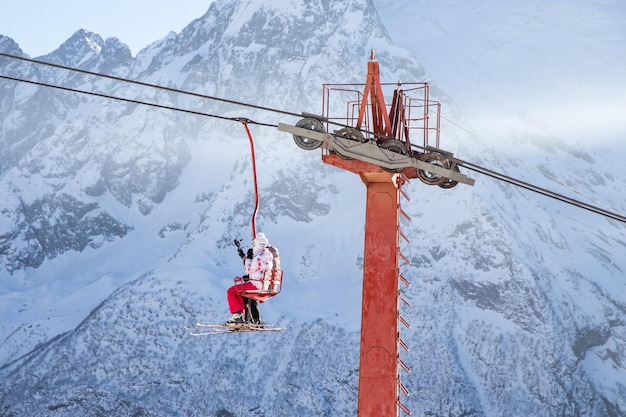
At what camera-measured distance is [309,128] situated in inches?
803

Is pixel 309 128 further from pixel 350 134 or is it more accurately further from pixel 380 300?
pixel 380 300

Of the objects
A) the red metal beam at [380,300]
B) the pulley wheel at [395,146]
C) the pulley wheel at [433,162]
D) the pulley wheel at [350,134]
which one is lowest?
the red metal beam at [380,300]

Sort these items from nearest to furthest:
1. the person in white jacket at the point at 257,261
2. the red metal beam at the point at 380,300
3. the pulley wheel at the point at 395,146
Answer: the red metal beam at the point at 380,300, the pulley wheel at the point at 395,146, the person in white jacket at the point at 257,261

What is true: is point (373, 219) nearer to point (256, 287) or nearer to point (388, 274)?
point (388, 274)

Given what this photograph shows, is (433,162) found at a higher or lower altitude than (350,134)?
lower

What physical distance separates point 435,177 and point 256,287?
4.07 metres

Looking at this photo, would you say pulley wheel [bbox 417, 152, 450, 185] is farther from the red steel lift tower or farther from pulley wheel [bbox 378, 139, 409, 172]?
pulley wheel [bbox 378, 139, 409, 172]

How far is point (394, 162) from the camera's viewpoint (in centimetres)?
2008

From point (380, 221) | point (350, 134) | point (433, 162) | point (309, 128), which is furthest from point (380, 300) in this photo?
point (309, 128)

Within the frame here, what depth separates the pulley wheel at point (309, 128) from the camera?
20.3 metres

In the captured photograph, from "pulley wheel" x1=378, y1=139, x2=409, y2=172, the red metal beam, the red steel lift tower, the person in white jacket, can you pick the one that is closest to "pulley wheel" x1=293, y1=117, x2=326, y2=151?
the red steel lift tower

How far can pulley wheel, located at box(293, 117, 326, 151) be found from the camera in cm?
2030

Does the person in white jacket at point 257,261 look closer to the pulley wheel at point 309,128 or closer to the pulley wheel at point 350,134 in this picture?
the pulley wheel at point 309,128

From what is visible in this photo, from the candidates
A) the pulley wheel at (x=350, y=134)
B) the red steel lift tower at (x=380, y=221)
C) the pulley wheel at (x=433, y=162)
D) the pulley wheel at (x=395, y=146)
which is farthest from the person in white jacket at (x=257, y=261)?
the pulley wheel at (x=433, y=162)
